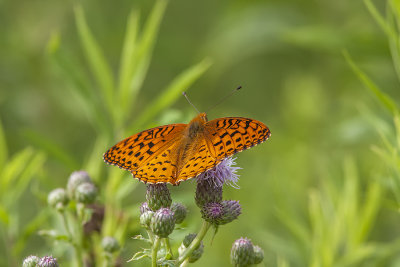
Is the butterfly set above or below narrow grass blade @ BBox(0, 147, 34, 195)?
below

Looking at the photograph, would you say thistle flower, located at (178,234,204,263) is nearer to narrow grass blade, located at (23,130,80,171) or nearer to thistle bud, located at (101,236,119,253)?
thistle bud, located at (101,236,119,253)

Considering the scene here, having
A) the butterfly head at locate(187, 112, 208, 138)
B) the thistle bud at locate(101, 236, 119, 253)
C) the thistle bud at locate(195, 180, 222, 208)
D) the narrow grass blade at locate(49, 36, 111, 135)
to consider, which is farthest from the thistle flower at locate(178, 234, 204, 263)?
the narrow grass blade at locate(49, 36, 111, 135)

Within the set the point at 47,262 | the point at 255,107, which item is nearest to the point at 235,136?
the point at 47,262

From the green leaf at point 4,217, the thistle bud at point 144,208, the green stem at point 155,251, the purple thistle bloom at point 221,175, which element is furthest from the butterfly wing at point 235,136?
the green leaf at point 4,217

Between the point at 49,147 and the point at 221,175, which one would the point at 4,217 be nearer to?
the point at 49,147

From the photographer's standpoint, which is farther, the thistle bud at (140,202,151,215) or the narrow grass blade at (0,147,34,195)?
the narrow grass blade at (0,147,34,195)

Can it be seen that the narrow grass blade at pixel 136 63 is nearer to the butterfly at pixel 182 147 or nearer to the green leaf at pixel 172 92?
the green leaf at pixel 172 92

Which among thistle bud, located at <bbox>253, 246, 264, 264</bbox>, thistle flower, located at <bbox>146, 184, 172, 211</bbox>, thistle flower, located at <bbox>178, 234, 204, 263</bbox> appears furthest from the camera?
thistle bud, located at <bbox>253, 246, 264, 264</bbox>

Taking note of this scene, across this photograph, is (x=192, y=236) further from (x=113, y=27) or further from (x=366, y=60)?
(x=113, y=27)
